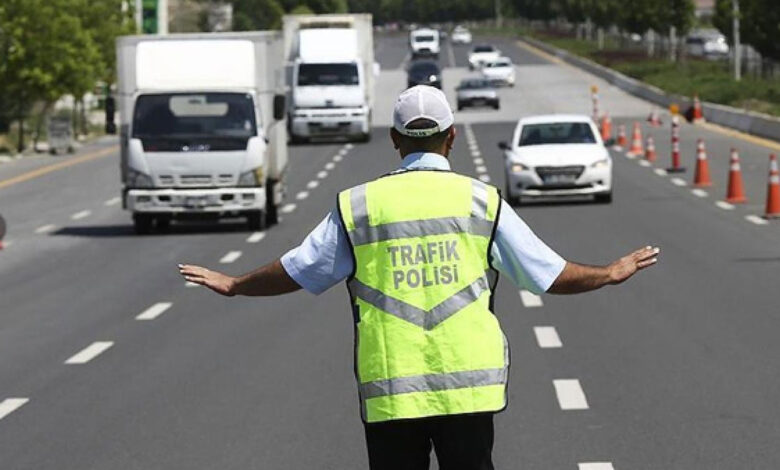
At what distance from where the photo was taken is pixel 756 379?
12766mm

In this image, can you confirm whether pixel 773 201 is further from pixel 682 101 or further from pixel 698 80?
pixel 698 80

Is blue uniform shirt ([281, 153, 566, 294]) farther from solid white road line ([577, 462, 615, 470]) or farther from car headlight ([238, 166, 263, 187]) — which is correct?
car headlight ([238, 166, 263, 187])

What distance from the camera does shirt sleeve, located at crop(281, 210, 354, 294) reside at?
19.1 ft

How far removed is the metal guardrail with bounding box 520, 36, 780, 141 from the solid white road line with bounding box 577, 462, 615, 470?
39948 mm

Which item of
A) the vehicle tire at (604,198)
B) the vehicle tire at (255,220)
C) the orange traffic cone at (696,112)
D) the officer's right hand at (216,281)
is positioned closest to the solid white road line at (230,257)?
the vehicle tire at (255,220)

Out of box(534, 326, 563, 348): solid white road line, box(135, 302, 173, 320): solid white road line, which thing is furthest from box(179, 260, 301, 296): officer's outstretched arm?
box(135, 302, 173, 320): solid white road line

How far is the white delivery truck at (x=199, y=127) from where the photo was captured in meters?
28.1

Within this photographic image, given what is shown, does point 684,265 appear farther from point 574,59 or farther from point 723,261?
point 574,59

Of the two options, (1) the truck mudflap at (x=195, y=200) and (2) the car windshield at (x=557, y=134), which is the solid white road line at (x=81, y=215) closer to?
(1) the truck mudflap at (x=195, y=200)

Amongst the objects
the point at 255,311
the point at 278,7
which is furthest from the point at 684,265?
the point at 278,7

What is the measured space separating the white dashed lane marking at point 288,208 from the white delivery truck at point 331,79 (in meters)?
20.2

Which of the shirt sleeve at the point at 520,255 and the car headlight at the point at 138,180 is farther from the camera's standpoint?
the car headlight at the point at 138,180

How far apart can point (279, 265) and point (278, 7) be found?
433ft

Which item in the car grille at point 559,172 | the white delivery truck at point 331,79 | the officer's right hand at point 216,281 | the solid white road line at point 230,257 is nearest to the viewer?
the officer's right hand at point 216,281
